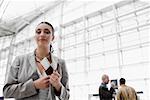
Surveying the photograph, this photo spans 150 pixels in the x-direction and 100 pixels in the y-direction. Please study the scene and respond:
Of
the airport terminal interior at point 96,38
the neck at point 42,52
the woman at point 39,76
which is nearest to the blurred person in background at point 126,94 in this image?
the airport terminal interior at point 96,38

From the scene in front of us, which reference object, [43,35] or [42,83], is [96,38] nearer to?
[43,35]

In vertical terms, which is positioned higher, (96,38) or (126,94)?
(96,38)

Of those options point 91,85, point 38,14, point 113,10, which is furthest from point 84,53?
point 38,14

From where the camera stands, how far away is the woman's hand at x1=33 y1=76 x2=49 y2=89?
1.01m

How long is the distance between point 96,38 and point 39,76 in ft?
25.3

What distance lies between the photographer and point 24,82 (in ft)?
3.57

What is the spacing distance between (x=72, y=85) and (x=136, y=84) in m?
3.32

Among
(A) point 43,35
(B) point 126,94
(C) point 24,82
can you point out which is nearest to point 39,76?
(C) point 24,82

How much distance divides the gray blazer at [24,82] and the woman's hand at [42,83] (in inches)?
1.1

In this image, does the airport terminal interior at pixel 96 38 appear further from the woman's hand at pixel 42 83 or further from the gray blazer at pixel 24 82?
the woman's hand at pixel 42 83

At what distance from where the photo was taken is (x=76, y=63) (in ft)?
31.9

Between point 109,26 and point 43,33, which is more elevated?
point 109,26

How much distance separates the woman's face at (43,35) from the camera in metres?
1.15

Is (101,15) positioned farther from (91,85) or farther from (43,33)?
(43,33)
